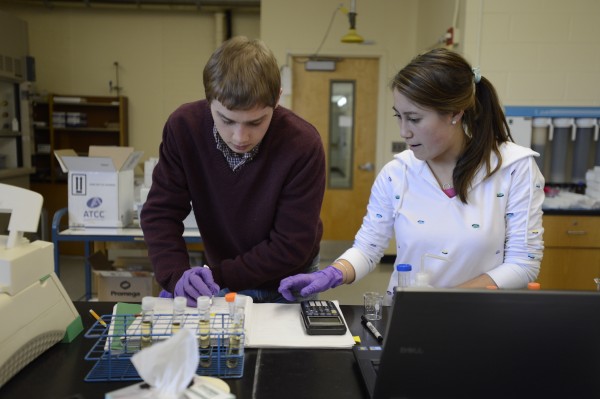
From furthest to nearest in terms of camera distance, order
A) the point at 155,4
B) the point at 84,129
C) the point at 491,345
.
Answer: the point at 155,4 → the point at 84,129 → the point at 491,345

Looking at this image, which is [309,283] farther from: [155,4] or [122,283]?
[155,4]

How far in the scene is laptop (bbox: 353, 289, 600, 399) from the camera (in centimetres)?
66

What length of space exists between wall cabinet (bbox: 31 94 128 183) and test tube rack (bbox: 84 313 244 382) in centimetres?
429

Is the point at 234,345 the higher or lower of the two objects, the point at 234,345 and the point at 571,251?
the higher

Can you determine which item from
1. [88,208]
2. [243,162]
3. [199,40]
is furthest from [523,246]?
[199,40]

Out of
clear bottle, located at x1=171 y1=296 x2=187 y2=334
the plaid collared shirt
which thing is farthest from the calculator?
the plaid collared shirt

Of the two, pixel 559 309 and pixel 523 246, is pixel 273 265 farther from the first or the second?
pixel 559 309

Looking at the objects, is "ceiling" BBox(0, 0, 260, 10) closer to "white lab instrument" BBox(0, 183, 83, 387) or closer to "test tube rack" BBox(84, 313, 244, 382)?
"white lab instrument" BBox(0, 183, 83, 387)

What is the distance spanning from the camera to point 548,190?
3006 mm

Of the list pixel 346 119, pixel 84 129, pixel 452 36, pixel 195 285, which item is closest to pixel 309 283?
pixel 195 285

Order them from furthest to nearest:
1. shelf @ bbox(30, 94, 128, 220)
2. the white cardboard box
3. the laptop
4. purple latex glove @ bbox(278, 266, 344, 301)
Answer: shelf @ bbox(30, 94, 128, 220), the white cardboard box, purple latex glove @ bbox(278, 266, 344, 301), the laptop

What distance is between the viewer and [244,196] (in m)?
1.31

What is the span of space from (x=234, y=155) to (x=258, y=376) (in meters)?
0.62

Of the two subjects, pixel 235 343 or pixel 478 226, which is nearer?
pixel 235 343
